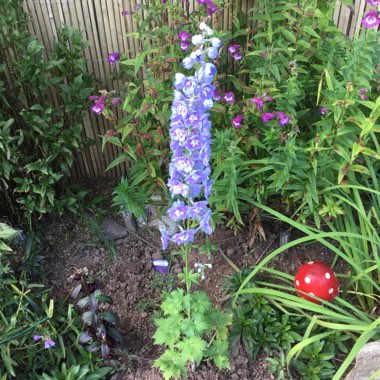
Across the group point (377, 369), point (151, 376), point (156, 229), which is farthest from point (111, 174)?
point (377, 369)

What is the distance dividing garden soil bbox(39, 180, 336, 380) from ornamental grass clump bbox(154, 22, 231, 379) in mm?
325

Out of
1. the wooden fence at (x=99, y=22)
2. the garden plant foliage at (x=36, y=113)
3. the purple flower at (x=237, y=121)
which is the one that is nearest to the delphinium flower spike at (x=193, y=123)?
the purple flower at (x=237, y=121)

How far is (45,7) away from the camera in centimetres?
287

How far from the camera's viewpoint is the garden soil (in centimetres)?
270

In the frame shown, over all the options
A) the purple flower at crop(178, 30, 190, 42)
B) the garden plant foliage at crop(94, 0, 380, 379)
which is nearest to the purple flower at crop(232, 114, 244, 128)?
the garden plant foliage at crop(94, 0, 380, 379)

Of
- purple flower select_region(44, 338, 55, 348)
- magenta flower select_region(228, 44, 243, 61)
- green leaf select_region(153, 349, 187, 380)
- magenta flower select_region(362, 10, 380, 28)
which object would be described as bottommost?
green leaf select_region(153, 349, 187, 380)

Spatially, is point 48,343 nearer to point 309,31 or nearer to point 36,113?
point 36,113

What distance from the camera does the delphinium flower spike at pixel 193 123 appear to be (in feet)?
5.53

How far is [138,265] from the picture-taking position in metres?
3.03

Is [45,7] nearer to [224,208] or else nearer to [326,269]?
[224,208]

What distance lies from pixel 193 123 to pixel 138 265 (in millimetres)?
1524

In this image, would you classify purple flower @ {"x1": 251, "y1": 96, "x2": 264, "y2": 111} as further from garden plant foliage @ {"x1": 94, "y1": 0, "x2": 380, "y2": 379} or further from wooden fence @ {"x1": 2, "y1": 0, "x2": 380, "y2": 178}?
wooden fence @ {"x1": 2, "y1": 0, "x2": 380, "y2": 178}

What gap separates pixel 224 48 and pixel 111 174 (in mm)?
1256

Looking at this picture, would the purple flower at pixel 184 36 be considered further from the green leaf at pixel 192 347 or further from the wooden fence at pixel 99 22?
the green leaf at pixel 192 347
